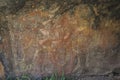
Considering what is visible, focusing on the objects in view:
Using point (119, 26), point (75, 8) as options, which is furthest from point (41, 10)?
point (119, 26)

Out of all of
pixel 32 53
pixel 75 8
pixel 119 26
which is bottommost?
pixel 32 53

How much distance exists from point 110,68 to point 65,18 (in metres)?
0.87

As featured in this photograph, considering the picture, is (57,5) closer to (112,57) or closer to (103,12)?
(103,12)

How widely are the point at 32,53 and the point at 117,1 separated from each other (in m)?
1.13

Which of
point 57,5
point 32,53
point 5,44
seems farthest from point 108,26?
point 5,44

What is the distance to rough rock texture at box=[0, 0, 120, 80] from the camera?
3.15 metres

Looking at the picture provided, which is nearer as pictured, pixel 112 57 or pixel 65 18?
pixel 65 18

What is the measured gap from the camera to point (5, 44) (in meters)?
3.25

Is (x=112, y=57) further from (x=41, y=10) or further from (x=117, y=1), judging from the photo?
(x=41, y=10)

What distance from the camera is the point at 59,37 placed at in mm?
3312

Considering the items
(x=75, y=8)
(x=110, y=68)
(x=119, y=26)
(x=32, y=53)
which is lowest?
(x=110, y=68)

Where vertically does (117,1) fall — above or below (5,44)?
above

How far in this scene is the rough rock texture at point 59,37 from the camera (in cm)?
315

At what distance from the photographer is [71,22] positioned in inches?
129
